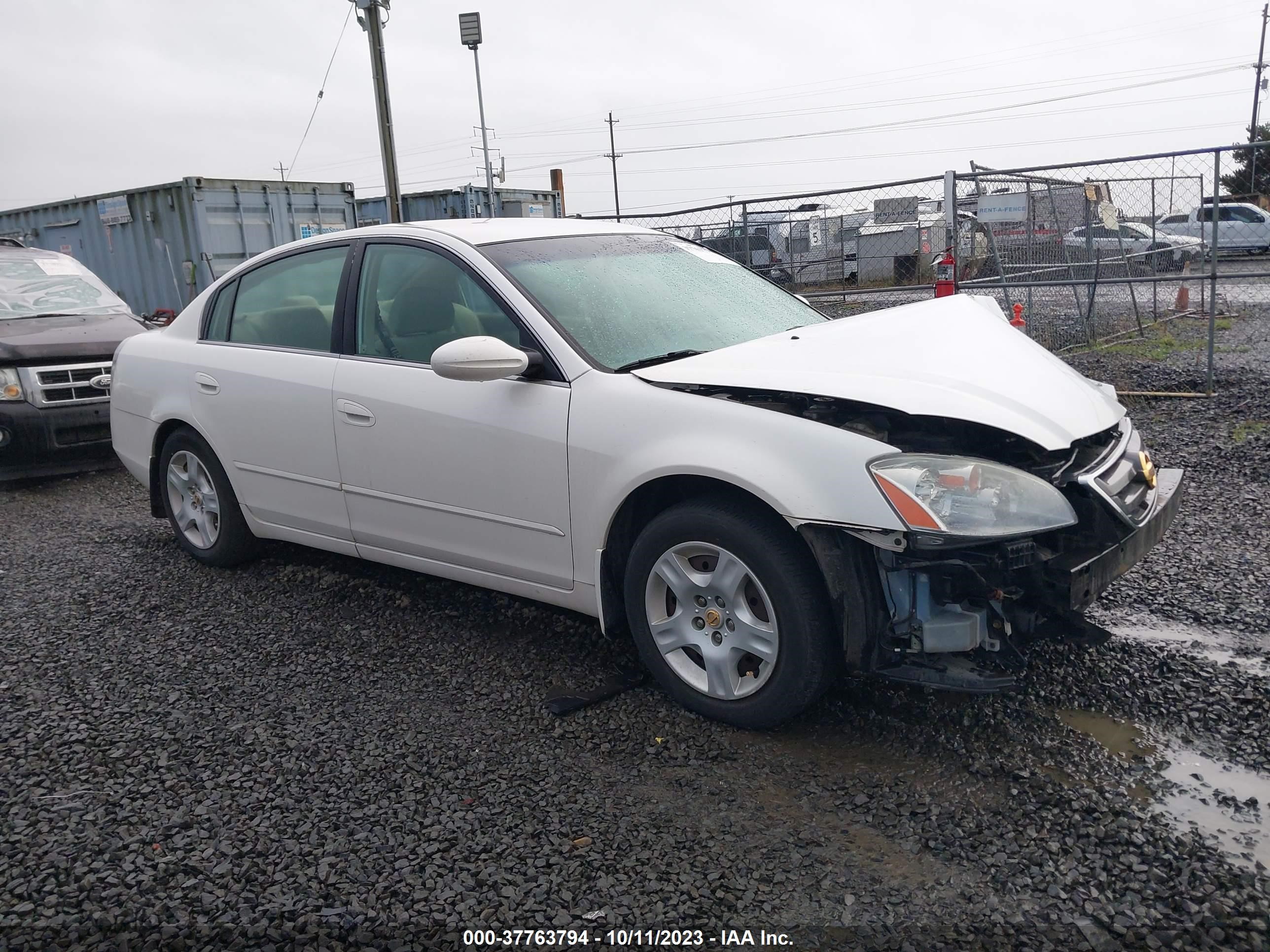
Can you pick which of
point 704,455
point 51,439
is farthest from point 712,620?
point 51,439

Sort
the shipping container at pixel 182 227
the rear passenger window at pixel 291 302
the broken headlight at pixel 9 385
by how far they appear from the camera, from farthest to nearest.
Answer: the shipping container at pixel 182 227
the broken headlight at pixel 9 385
the rear passenger window at pixel 291 302

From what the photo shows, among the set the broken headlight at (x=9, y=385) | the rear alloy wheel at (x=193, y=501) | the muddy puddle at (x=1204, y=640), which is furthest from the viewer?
the broken headlight at (x=9, y=385)

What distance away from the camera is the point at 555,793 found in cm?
295

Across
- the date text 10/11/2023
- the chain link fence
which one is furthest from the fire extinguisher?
the date text 10/11/2023

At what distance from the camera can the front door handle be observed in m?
4.09

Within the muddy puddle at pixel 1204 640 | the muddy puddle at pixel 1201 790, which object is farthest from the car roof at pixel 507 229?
the muddy puddle at pixel 1201 790

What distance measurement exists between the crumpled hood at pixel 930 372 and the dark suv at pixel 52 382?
218 inches

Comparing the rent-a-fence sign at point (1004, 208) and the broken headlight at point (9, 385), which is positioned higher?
the rent-a-fence sign at point (1004, 208)

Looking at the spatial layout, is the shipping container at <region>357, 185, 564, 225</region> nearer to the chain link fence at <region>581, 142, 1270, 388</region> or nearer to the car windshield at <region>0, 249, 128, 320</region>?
the chain link fence at <region>581, 142, 1270, 388</region>

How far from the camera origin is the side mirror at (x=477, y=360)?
11.3 feet

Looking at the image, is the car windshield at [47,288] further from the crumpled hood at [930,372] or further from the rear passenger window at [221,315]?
the crumpled hood at [930,372]

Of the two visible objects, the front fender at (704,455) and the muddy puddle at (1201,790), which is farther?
the front fender at (704,455)

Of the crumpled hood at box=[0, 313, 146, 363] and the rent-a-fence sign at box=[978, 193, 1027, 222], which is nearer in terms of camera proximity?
the crumpled hood at box=[0, 313, 146, 363]

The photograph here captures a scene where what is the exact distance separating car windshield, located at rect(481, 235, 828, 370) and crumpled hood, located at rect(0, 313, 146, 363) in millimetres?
5015
